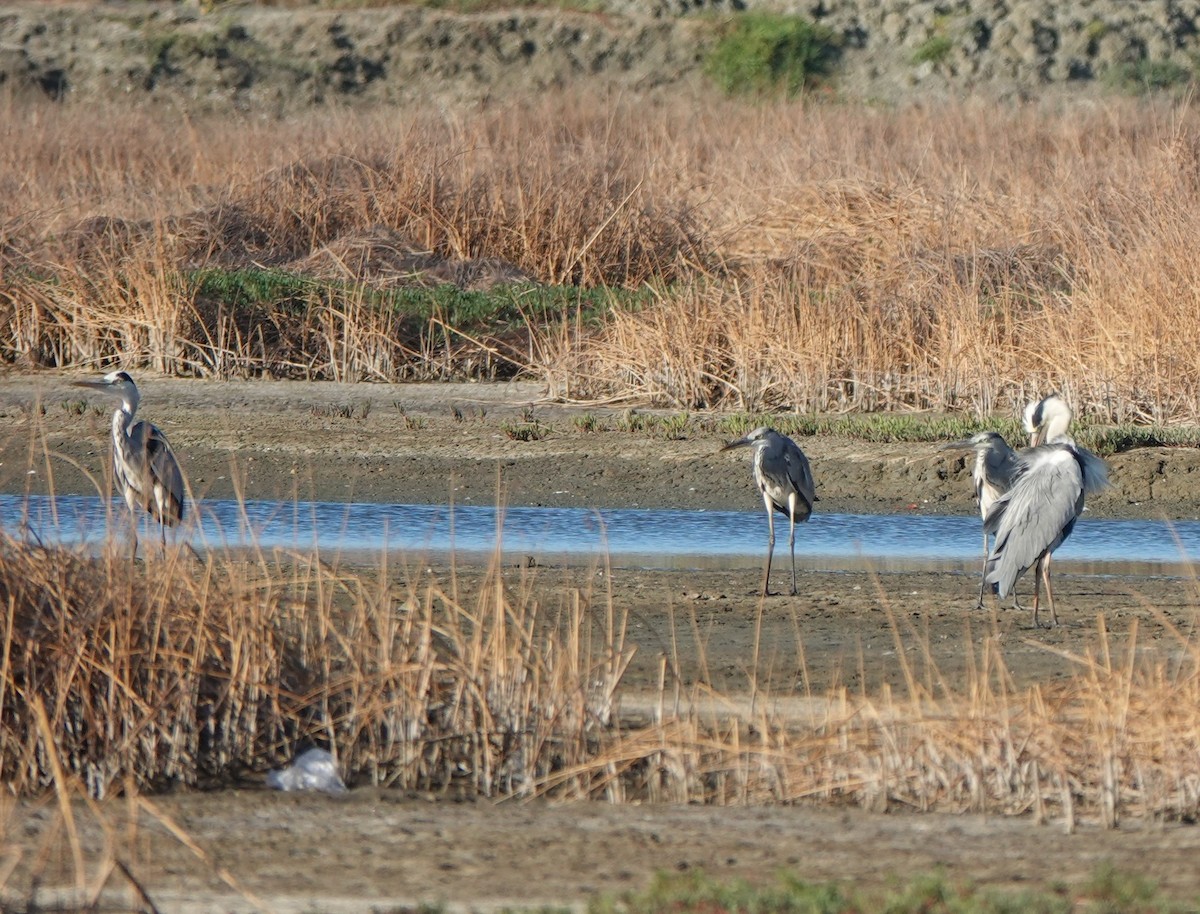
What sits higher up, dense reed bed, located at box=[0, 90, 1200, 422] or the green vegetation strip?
dense reed bed, located at box=[0, 90, 1200, 422]

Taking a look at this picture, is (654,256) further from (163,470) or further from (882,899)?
(882,899)

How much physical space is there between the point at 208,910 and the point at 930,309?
11.0 m

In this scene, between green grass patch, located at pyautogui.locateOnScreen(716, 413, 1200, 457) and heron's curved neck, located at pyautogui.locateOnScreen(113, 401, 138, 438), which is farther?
green grass patch, located at pyautogui.locateOnScreen(716, 413, 1200, 457)

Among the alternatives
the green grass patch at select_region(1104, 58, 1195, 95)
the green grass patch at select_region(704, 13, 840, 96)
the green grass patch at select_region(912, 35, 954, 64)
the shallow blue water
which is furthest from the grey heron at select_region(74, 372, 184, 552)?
the green grass patch at select_region(912, 35, 954, 64)

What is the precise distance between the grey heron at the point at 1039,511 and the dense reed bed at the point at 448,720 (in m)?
2.79

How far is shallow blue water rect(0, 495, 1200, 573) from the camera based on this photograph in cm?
1018

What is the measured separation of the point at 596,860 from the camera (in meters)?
4.76

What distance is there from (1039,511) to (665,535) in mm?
2876

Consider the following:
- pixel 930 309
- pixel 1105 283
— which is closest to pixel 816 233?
pixel 930 309

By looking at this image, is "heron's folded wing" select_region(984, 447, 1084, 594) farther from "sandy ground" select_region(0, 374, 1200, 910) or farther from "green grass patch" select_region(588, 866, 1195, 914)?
"green grass patch" select_region(588, 866, 1195, 914)

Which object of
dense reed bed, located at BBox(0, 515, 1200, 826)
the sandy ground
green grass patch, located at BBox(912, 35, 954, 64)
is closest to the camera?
the sandy ground

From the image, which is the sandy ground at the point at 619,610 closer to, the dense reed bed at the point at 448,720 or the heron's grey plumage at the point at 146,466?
the dense reed bed at the point at 448,720

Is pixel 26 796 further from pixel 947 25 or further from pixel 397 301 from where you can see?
pixel 947 25

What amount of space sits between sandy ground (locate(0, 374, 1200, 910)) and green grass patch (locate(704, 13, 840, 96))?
72.9ft
